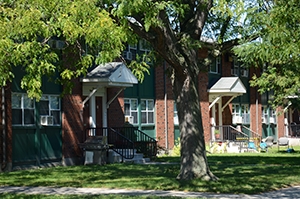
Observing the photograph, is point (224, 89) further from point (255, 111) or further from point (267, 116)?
point (267, 116)

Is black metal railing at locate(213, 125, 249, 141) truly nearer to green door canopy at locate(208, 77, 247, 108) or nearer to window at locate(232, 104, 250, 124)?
green door canopy at locate(208, 77, 247, 108)

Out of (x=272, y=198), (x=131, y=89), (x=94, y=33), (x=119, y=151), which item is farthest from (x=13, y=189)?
(x=131, y=89)

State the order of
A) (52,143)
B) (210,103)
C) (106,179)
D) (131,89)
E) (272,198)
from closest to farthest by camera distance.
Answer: (272,198) → (106,179) → (52,143) → (131,89) → (210,103)

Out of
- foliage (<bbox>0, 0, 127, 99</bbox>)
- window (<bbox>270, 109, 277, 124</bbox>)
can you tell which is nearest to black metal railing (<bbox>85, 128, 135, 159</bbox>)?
foliage (<bbox>0, 0, 127, 99</bbox>)

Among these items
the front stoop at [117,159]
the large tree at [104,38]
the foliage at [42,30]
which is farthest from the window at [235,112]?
the foliage at [42,30]

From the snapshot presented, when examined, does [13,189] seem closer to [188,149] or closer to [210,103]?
[188,149]

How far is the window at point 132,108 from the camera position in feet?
97.5

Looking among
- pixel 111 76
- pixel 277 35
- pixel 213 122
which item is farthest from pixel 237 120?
pixel 277 35

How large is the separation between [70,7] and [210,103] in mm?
25170

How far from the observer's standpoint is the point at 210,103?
3738cm

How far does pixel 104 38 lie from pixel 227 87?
24087 millimetres

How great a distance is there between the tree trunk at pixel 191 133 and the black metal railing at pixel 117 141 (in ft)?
30.7

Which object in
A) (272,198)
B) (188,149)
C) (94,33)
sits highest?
(94,33)

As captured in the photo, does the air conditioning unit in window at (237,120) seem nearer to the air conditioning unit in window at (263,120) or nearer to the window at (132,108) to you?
the air conditioning unit in window at (263,120)
